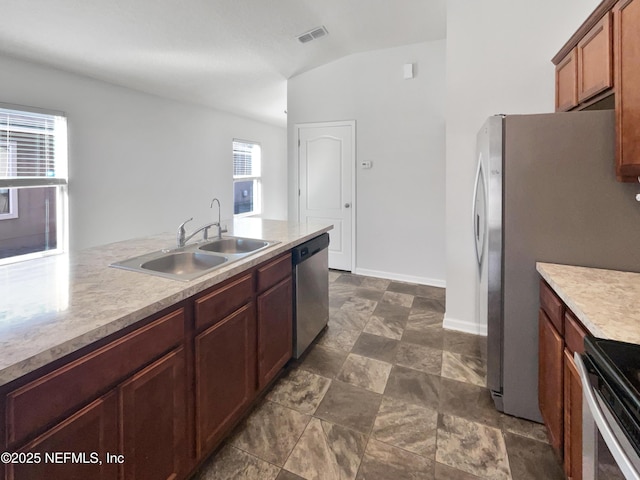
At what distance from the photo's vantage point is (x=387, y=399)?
6.48ft

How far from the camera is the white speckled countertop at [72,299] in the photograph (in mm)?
823

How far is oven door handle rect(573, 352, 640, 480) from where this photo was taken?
650 millimetres

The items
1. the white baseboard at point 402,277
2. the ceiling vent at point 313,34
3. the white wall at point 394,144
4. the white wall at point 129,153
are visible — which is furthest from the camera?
the white baseboard at point 402,277

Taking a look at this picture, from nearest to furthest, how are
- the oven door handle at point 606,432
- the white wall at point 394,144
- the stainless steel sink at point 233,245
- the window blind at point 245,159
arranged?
the oven door handle at point 606,432 < the stainless steel sink at point 233,245 < the white wall at point 394,144 < the window blind at point 245,159

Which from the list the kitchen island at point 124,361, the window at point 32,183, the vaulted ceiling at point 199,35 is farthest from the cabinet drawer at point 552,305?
the window at point 32,183

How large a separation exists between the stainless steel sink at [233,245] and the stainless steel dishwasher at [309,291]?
27 cm

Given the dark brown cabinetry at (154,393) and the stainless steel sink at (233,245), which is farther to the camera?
the stainless steel sink at (233,245)

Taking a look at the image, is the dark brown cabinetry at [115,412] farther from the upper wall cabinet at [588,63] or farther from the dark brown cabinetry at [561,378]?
the upper wall cabinet at [588,63]

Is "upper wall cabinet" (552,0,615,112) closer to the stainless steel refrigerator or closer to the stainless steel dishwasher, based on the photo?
the stainless steel refrigerator

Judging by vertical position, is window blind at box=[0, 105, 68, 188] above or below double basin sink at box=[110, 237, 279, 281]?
above

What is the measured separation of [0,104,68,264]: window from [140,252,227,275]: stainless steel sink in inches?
97.5

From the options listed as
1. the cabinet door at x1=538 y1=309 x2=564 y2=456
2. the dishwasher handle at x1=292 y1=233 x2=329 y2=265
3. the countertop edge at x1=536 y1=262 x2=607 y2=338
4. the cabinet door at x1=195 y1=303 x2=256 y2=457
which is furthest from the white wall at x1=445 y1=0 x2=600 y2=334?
the cabinet door at x1=195 y1=303 x2=256 y2=457

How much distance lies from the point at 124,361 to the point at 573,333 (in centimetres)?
158

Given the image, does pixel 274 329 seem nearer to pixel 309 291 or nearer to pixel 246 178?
pixel 309 291
